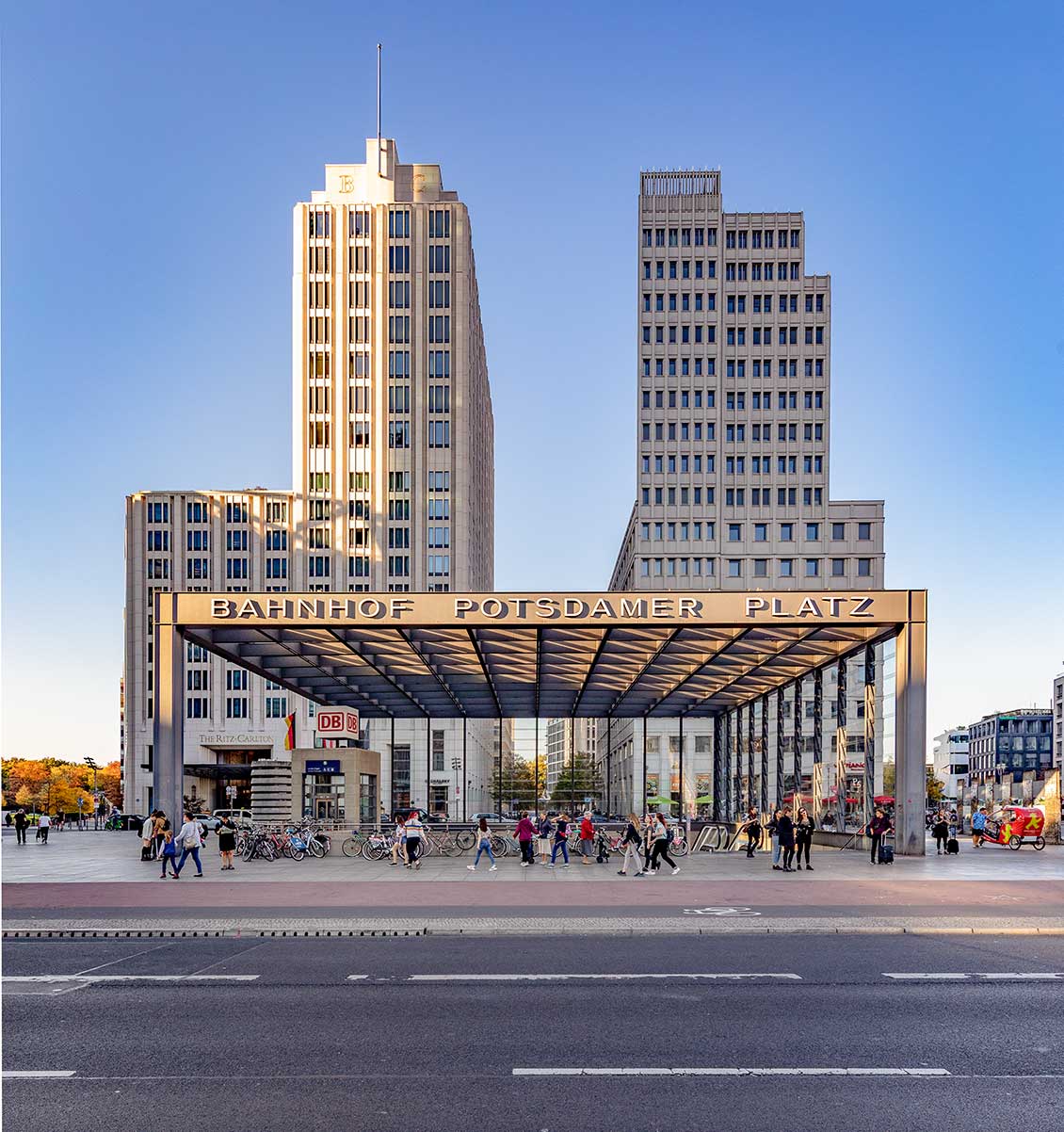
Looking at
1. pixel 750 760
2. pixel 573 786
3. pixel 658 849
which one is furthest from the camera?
pixel 573 786

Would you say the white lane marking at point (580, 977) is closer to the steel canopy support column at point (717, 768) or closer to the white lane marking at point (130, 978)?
the white lane marking at point (130, 978)

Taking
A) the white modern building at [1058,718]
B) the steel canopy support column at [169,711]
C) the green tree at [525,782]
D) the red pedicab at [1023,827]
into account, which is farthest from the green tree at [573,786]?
the white modern building at [1058,718]

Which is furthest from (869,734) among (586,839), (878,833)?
(586,839)

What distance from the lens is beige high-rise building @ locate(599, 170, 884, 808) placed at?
107 metres

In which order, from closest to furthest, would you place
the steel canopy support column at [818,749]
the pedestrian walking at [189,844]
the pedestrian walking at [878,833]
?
the pedestrian walking at [189,844] → the pedestrian walking at [878,833] → the steel canopy support column at [818,749]

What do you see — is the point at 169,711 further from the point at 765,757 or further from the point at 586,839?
the point at 765,757

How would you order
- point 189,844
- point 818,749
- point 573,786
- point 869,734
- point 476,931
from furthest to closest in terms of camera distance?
point 573,786 < point 818,749 < point 869,734 < point 189,844 < point 476,931

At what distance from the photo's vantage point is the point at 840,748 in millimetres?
36938

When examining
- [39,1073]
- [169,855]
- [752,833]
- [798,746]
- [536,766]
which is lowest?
[536,766]

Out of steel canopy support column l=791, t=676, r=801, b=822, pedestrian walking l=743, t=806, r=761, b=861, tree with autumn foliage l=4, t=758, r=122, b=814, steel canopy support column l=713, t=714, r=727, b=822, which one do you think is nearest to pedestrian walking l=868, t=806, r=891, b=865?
pedestrian walking l=743, t=806, r=761, b=861

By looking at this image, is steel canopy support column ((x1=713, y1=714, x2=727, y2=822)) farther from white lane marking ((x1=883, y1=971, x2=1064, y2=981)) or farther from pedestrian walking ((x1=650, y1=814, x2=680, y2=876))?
white lane marking ((x1=883, y1=971, x2=1064, y2=981))

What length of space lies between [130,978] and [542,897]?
10.3m

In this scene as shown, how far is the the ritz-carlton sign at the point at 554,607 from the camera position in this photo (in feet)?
102

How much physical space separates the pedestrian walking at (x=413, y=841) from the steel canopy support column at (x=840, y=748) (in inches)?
605
